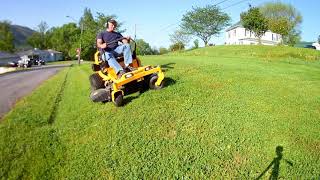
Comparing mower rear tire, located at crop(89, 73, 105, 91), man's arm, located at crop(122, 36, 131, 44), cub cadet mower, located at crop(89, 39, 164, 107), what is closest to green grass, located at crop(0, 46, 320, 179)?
cub cadet mower, located at crop(89, 39, 164, 107)

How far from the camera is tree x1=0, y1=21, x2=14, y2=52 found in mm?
110500

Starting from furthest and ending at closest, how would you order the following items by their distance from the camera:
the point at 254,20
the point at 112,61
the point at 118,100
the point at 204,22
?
the point at 204,22 < the point at 254,20 < the point at 112,61 < the point at 118,100

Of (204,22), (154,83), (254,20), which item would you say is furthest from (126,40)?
(204,22)

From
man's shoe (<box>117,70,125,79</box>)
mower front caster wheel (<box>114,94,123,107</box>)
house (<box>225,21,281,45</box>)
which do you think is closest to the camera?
mower front caster wheel (<box>114,94,123,107</box>)

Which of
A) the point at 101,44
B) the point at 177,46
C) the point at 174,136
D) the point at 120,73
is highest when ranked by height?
the point at 177,46

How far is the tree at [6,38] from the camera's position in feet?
363

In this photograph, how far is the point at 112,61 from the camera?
33.3 ft

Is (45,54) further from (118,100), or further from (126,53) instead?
(118,100)

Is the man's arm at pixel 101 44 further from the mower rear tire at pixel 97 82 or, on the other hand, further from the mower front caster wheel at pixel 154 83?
the mower front caster wheel at pixel 154 83

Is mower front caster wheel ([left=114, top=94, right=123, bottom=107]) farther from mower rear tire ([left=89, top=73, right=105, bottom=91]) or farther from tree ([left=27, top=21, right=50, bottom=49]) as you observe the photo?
tree ([left=27, top=21, right=50, bottom=49])

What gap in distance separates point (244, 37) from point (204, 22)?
39.5ft

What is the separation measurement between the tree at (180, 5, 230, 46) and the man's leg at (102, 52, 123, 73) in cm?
7299

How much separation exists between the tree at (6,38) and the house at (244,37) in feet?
210

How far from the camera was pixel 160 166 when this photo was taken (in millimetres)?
6574
